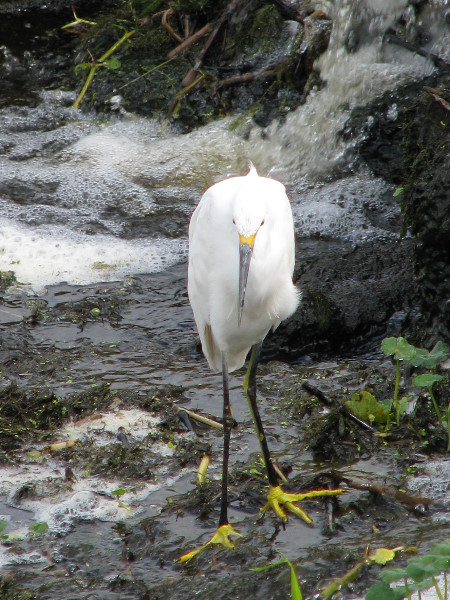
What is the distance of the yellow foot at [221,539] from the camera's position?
2.69 m

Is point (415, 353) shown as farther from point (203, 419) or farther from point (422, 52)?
point (422, 52)

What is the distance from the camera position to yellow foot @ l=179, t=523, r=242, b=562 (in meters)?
2.69

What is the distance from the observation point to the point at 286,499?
115 inches

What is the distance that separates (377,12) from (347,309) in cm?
286

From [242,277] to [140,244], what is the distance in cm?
301

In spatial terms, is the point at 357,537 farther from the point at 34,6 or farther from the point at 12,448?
the point at 34,6

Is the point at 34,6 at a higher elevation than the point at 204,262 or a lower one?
higher

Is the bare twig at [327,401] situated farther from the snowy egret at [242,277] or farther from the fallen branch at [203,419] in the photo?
the fallen branch at [203,419]

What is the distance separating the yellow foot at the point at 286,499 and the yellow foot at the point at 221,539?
0.58 ft

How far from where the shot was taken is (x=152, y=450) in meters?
3.42

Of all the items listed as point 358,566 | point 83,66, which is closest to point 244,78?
point 83,66

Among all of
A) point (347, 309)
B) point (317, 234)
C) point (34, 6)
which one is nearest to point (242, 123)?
point (317, 234)

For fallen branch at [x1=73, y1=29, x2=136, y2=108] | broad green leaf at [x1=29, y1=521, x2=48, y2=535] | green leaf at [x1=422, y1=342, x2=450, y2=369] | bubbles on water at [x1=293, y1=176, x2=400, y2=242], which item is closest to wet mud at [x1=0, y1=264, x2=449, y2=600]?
broad green leaf at [x1=29, y1=521, x2=48, y2=535]

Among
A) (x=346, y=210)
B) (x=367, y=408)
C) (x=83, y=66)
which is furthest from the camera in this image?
(x=83, y=66)
